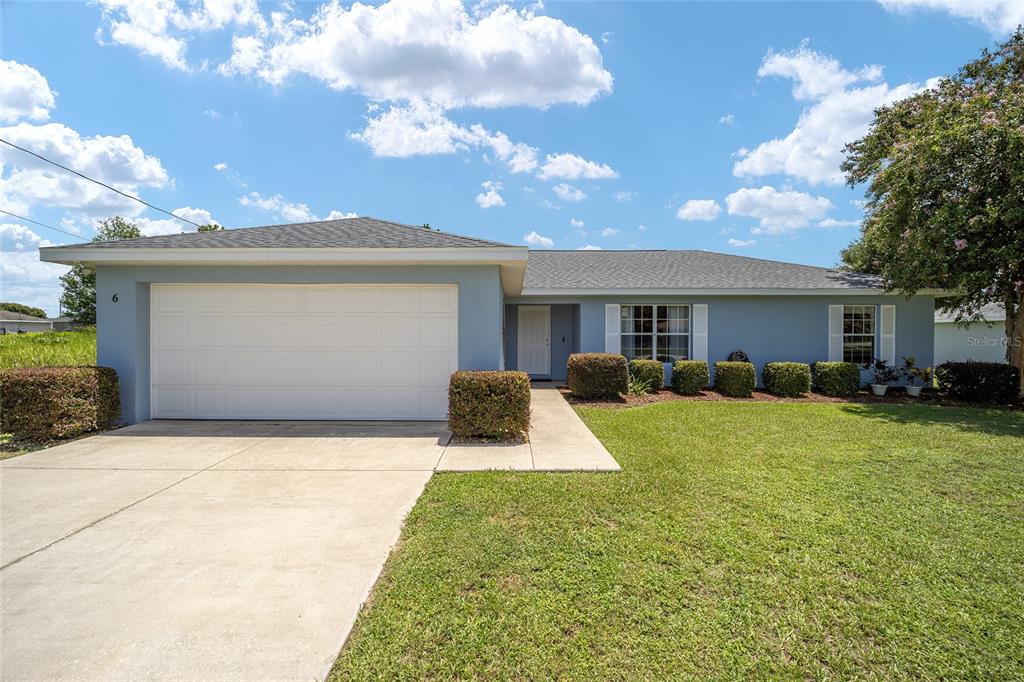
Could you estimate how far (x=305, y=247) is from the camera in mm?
6738

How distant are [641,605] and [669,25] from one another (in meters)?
10.4

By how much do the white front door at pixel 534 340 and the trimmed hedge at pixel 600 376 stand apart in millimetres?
3790

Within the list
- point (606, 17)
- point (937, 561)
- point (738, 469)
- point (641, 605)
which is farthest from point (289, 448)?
point (606, 17)

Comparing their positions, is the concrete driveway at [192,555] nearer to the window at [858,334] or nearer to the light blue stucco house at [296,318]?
the light blue stucco house at [296,318]

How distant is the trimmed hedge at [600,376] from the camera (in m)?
9.84

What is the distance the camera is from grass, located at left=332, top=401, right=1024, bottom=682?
212 centimetres

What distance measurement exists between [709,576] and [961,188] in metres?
11.8

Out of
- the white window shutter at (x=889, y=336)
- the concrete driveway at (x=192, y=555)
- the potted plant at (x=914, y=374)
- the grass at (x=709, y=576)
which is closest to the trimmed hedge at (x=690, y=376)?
the white window shutter at (x=889, y=336)

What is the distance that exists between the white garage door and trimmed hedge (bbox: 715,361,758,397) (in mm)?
7296

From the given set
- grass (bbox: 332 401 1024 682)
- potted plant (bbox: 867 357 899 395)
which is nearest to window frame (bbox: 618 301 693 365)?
potted plant (bbox: 867 357 899 395)

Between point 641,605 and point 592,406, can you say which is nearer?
point 641,605

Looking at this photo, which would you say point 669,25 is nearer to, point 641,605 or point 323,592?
point 641,605

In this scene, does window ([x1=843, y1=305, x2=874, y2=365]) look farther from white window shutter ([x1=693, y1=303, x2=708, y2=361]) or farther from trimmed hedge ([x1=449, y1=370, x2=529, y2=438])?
trimmed hedge ([x1=449, y1=370, x2=529, y2=438])

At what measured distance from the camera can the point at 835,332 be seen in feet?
38.9
